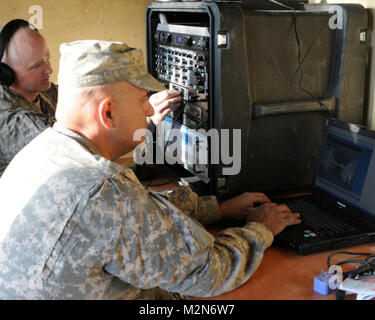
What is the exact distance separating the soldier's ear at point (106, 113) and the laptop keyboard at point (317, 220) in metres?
0.61

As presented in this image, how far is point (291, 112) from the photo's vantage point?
1.53 m

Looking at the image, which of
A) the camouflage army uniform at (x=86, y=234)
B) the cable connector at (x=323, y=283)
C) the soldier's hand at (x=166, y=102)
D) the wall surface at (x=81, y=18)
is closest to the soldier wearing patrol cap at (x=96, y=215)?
the camouflage army uniform at (x=86, y=234)

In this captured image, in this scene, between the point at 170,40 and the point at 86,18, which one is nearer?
the point at 170,40

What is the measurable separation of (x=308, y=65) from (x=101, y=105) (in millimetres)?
820

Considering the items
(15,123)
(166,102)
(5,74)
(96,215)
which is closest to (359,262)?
(96,215)

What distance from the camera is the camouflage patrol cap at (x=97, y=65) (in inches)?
37.8

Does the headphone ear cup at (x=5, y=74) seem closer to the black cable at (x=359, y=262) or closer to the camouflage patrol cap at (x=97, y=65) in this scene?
the camouflage patrol cap at (x=97, y=65)

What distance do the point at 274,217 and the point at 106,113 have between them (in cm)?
57

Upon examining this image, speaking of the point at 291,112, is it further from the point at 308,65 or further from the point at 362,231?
the point at 362,231

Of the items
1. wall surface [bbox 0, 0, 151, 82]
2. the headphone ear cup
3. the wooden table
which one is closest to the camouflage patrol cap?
the wooden table

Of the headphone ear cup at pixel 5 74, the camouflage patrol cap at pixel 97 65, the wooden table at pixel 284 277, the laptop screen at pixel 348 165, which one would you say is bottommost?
the wooden table at pixel 284 277

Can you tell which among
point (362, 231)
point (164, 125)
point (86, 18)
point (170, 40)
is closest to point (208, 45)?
point (170, 40)

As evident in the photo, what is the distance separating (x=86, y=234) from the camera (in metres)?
0.88
